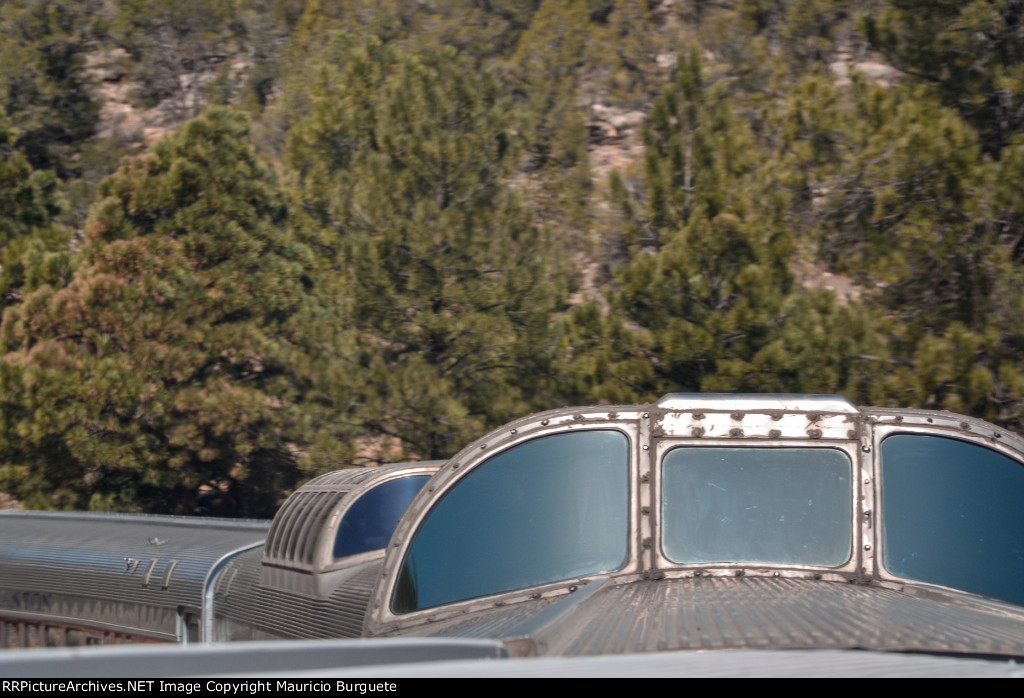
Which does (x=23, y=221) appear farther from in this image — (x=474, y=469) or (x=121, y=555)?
(x=474, y=469)

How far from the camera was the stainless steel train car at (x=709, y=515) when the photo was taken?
3203mm

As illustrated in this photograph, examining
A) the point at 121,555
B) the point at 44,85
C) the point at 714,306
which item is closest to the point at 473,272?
the point at 714,306

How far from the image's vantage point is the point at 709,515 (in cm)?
331

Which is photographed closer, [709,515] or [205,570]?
[709,515]

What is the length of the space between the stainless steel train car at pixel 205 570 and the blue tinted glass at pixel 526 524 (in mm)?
854

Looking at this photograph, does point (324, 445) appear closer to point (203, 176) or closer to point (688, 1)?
point (203, 176)

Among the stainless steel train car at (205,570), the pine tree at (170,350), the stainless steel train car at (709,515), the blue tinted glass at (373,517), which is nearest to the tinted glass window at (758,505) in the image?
the stainless steel train car at (709,515)

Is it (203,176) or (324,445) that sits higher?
(203,176)

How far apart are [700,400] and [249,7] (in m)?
58.2

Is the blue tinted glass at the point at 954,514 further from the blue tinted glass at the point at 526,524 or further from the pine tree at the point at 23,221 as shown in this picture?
the pine tree at the point at 23,221

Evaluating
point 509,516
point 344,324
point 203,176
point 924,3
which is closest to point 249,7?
point 203,176

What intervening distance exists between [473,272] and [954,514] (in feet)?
39.2

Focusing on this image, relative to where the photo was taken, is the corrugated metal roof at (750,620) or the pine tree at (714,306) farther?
the pine tree at (714,306)
